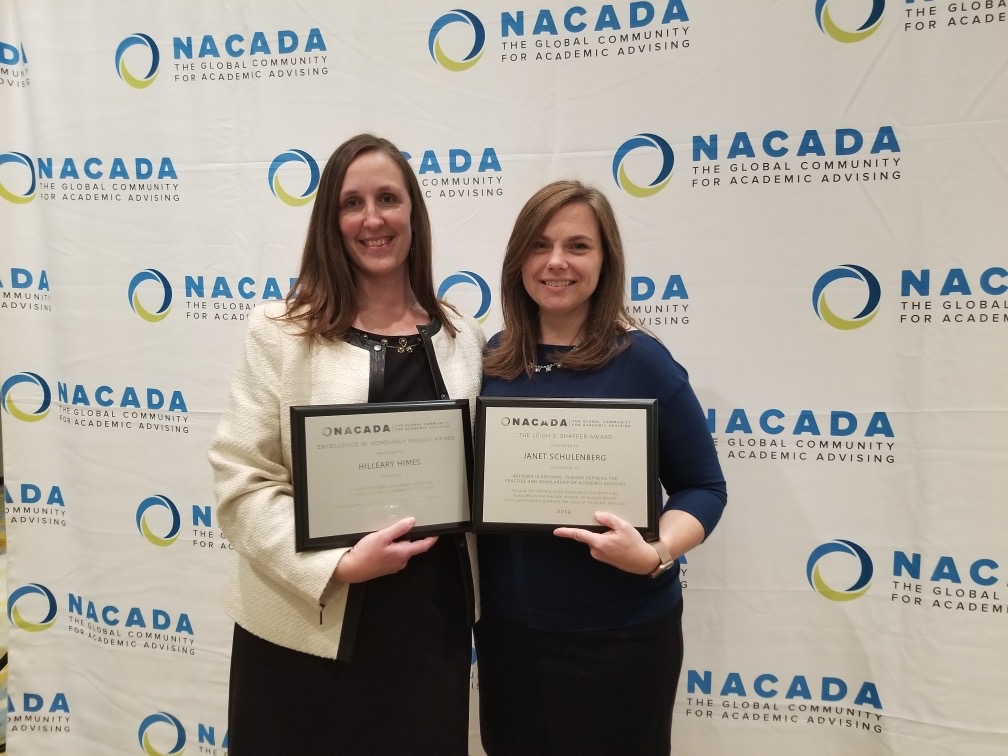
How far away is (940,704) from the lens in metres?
1.72

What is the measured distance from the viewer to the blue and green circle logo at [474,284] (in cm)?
184

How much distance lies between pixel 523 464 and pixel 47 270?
189 cm

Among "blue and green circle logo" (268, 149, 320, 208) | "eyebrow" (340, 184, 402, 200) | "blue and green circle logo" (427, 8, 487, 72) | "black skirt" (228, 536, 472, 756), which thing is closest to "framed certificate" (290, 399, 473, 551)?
"black skirt" (228, 536, 472, 756)

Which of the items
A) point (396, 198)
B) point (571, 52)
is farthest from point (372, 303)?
point (571, 52)

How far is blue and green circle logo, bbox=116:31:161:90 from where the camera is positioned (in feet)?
6.21

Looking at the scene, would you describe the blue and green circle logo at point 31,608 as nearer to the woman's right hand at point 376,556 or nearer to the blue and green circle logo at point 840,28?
the woman's right hand at point 376,556

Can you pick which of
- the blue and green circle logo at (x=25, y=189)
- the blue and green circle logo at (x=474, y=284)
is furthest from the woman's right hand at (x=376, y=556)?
the blue and green circle logo at (x=25, y=189)

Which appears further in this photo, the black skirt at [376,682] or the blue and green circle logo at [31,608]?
the blue and green circle logo at [31,608]

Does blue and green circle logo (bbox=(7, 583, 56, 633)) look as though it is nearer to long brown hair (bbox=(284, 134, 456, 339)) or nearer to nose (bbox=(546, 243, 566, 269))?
long brown hair (bbox=(284, 134, 456, 339))

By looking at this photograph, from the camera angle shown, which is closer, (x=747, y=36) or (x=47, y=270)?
(x=747, y=36)

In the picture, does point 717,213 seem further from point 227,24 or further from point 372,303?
point 227,24

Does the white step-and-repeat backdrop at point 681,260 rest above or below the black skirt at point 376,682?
above

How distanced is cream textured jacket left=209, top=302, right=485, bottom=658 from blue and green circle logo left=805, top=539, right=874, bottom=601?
139 cm

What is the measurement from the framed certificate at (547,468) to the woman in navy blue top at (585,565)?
0.32 ft
